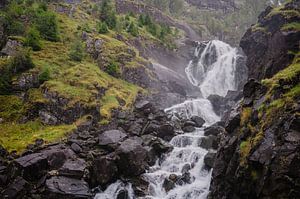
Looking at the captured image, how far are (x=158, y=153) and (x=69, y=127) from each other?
1031 cm

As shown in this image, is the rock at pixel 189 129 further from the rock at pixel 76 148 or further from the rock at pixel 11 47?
the rock at pixel 11 47

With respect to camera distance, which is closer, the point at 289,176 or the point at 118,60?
the point at 289,176

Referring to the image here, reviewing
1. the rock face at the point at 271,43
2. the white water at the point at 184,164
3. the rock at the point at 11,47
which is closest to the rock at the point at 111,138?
the white water at the point at 184,164

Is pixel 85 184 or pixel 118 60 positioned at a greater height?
pixel 118 60

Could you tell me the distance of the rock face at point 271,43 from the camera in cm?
3819

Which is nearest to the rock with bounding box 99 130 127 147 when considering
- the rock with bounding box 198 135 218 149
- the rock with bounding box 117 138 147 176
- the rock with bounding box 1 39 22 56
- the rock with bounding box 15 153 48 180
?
the rock with bounding box 117 138 147 176

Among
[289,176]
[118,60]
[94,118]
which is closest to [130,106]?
[94,118]

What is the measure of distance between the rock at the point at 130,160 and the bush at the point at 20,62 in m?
18.4

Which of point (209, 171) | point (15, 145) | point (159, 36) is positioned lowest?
point (15, 145)

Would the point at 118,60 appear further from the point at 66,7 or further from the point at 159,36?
the point at 159,36

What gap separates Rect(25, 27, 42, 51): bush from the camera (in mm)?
46941

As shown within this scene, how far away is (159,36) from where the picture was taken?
75.5 meters

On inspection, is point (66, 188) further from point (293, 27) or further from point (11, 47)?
point (293, 27)

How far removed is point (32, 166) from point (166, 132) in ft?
53.5
